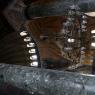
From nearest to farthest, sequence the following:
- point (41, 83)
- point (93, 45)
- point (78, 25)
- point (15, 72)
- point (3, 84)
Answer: point (41, 83) → point (15, 72) → point (3, 84) → point (78, 25) → point (93, 45)

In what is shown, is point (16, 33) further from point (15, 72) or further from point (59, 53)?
point (15, 72)

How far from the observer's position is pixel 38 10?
7059 mm

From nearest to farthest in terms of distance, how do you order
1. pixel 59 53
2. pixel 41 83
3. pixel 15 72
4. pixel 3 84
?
pixel 41 83 < pixel 15 72 < pixel 3 84 < pixel 59 53

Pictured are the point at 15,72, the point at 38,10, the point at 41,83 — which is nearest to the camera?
the point at 41,83

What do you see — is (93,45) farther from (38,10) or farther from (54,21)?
(38,10)

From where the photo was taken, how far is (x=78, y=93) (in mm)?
2131

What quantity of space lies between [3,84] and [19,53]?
15.4ft

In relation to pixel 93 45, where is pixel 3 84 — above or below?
above

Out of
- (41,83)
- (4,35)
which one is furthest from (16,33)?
(41,83)

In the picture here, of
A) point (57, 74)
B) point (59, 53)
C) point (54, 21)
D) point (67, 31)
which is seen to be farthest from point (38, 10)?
point (57, 74)

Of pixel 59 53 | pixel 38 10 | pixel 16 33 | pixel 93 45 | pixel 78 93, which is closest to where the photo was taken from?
pixel 78 93

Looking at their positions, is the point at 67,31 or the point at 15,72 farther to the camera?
the point at 67,31

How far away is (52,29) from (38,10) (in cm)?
342

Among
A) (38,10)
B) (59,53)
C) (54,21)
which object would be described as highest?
(38,10)
